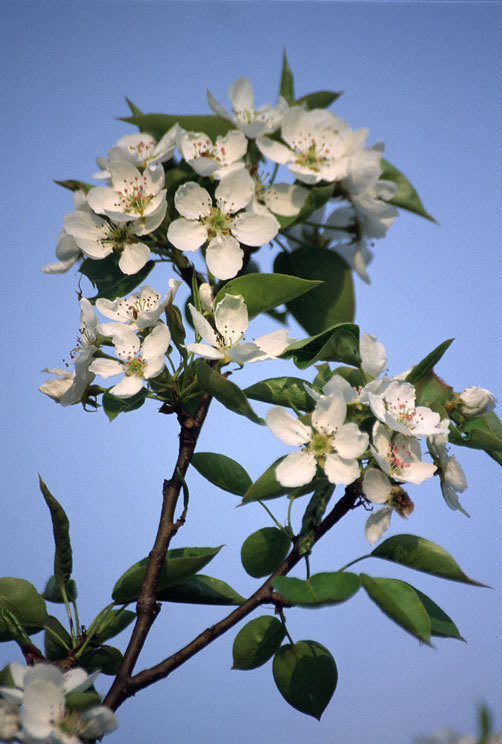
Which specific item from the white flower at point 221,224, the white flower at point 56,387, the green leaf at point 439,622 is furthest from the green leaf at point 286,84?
the green leaf at point 439,622

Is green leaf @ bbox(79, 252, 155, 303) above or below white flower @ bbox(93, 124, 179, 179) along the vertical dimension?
below

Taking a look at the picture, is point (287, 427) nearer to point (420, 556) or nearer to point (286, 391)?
point (286, 391)

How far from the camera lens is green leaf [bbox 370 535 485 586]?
105 centimetres

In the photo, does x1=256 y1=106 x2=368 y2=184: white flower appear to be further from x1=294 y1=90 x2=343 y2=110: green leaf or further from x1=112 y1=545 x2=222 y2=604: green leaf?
x1=112 y1=545 x2=222 y2=604: green leaf

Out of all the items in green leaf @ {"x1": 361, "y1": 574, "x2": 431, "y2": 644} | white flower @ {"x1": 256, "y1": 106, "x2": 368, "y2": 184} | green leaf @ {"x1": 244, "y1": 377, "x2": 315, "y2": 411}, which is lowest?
green leaf @ {"x1": 361, "y1": 574, "x2": 431, "y2": 644}

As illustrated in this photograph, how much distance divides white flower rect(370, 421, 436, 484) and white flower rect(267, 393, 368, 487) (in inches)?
1.4

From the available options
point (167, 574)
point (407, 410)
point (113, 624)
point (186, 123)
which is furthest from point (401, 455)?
point (186, 123)

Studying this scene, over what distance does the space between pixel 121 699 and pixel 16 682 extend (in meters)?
0.16

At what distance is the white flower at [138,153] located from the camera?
4.06 feet

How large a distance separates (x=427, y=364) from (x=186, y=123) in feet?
1.89

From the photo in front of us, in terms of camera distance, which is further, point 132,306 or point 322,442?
point 132,306

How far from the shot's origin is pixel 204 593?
1179mm

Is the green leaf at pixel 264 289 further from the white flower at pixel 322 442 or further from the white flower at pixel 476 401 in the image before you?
the white flower at pixel 476 401

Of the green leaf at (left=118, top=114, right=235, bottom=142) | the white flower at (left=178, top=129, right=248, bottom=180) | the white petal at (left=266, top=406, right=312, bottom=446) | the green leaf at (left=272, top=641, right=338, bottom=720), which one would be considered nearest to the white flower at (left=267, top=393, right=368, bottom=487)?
the white petal at (left=266, top=406, right=312, bottom=446)
